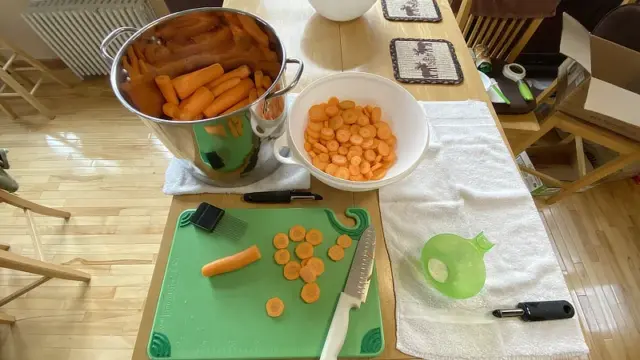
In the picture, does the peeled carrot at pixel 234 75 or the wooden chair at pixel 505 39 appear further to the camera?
the wooden chair at pixel 505 39

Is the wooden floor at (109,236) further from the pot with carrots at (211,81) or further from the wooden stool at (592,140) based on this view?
the pot with carrots at (211,81)

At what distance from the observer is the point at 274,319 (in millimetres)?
593

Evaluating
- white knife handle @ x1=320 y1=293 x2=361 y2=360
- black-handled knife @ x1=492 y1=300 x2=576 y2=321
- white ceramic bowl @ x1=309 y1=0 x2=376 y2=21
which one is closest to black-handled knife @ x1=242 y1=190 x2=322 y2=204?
white knife handle @ x1=320 y1=293 x2=361 y2=360

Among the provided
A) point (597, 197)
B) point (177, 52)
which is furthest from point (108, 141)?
point (597, 197)

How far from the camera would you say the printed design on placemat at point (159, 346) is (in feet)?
1.85

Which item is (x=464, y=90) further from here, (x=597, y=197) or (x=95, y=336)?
(x=95, y=336)

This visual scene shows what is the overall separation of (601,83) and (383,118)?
0.86m

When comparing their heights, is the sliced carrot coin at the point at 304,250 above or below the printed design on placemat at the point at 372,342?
above

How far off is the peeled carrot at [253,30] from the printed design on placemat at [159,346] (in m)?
0.56

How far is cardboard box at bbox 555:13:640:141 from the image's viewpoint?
1150mm

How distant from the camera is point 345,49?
1.00 meters

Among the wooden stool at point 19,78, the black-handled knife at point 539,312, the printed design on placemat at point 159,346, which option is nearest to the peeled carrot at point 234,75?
the printed design on placemat at point 159,346

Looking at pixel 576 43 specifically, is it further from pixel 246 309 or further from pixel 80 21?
pixel 80 21

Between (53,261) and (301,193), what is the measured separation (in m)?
1.25
